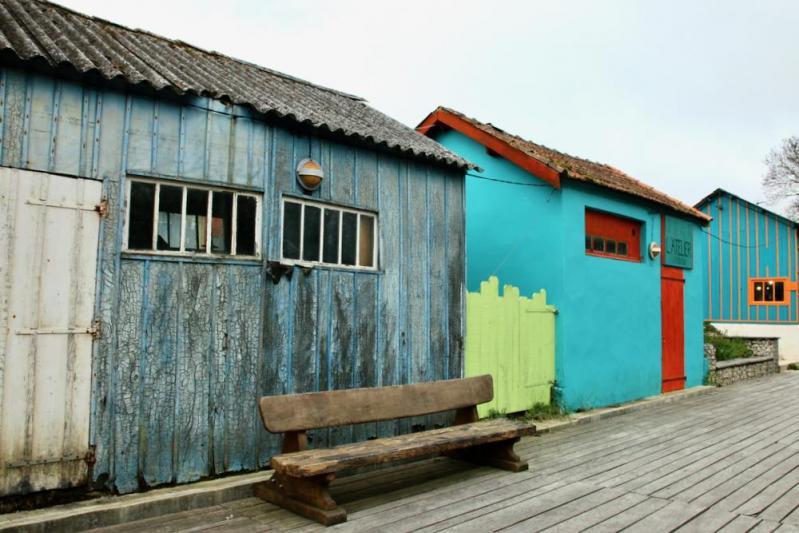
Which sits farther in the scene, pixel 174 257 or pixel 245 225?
pixel 245 225

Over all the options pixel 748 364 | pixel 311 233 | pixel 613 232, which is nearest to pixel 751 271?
pixel 748 364

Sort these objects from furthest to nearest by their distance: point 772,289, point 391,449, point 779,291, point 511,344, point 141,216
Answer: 1. point 772,289
2. point 779,291
3. point 511,344
4. point 141,216
5. point 391,449

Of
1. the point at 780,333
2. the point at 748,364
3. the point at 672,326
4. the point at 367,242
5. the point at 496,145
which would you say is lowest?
the point at 748,364

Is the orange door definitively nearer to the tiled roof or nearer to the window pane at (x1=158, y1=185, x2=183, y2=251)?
the tiled roof

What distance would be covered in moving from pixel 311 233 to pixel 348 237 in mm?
450

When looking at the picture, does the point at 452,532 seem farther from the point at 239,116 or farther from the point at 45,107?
the point at 45,107

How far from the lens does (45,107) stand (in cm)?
413

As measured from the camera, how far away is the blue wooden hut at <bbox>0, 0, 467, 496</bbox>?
4047mm

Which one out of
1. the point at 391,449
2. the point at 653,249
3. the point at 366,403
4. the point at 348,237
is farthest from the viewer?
the point at 653,249

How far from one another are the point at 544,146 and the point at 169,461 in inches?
344

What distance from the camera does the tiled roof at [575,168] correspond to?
8625 millimetres

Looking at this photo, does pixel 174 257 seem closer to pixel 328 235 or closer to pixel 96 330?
pixel 96 330

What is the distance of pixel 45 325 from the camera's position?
4.07 meters

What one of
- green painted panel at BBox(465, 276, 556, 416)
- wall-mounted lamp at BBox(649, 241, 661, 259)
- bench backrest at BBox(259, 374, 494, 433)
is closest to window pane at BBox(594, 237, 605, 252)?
wall-mounted lamp at BBox(649, 241, 661, 259)
